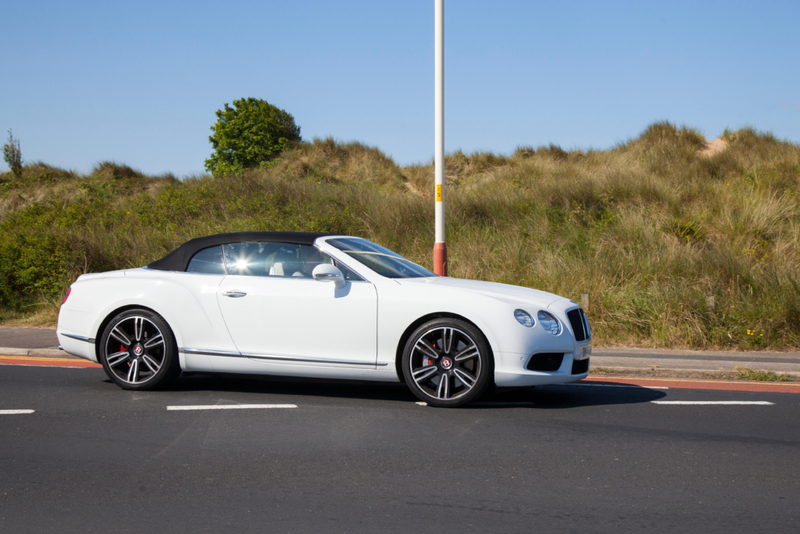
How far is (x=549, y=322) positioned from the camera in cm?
620

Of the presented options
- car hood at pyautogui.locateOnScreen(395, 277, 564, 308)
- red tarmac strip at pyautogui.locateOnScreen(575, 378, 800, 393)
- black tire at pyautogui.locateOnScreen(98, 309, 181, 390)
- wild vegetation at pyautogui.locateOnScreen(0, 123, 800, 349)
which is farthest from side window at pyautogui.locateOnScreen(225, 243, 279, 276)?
wild vegetation at pyautogui.locateOnScreen(0, 123, 800, 349)

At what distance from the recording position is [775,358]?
930cm

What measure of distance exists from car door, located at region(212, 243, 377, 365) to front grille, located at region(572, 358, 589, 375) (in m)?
1.74

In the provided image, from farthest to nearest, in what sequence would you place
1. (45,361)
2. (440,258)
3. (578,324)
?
(440,258), (45,361), (578,324)

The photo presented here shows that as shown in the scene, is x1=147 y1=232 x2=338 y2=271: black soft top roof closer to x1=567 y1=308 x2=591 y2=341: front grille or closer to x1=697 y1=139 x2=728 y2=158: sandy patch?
x1=567 y1=308 x2=591 y2=341: front grille

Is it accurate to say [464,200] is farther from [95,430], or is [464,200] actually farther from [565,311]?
[95,430]

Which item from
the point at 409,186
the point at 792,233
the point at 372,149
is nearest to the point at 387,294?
the point at 792,233

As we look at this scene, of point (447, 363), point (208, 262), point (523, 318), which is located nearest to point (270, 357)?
point (208, 262)

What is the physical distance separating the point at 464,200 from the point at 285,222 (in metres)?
4.33

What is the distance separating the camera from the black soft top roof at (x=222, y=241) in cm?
698

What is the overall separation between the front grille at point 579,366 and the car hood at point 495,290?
0.57 m

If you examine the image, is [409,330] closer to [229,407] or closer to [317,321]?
[317,321]

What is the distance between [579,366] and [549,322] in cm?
52

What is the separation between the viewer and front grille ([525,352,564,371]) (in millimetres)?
6133
